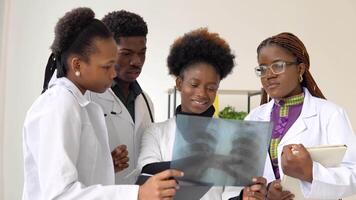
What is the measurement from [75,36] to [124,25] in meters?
0.50

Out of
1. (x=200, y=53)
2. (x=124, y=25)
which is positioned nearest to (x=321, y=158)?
(x=200, y=53)

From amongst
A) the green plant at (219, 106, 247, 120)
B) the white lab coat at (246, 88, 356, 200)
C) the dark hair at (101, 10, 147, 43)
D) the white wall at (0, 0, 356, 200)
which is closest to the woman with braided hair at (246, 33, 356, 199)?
the white lab coat at (246, 88, 356, 200)

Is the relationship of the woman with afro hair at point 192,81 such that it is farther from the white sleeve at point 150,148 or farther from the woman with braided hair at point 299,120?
the woman with braided hair at point 299,120

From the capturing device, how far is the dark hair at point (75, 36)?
1.09m

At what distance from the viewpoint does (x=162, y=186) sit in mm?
898

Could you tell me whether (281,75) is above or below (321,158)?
above

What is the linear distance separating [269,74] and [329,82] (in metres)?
2.57

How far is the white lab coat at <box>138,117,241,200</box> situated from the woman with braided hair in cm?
16

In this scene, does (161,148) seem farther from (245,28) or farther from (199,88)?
(245,28)

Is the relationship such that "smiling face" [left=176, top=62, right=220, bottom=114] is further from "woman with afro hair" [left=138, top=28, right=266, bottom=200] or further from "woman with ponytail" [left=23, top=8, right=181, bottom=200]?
"woman with ponytail" [left=23, top=8, right=181, bottom=200]

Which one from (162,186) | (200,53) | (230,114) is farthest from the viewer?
(230,114)

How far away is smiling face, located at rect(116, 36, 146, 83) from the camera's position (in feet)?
5.13

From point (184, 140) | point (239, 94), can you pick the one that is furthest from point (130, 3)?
point (184, 140)

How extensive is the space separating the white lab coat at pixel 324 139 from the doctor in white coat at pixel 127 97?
0.49 metres
